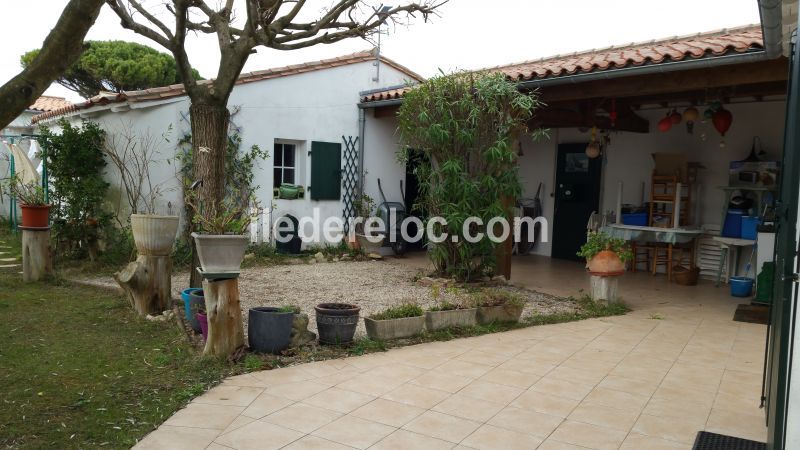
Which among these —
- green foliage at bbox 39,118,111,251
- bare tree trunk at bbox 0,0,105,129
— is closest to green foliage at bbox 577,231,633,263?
bare tree trunk at bbox 0,0,105,129

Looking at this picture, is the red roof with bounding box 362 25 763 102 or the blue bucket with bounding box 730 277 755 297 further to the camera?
the blue bucket with bounding box 730 277 755 297

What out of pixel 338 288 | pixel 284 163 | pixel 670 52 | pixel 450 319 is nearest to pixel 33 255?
pixel 338 288

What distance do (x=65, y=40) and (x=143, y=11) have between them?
3.80 m

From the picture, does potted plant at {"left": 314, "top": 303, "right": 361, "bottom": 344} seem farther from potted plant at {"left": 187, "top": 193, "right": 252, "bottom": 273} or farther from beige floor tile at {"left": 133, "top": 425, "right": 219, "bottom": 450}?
beige floor tile at {"left": 133, "top": 425, "right": 219, "bottom": 450}

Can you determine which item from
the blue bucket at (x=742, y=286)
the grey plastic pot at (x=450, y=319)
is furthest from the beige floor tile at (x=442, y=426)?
the blue bucket at (x=742, y=286)

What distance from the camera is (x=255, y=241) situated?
345 inches

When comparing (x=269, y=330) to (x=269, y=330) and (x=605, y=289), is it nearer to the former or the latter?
(x=269, y=330)

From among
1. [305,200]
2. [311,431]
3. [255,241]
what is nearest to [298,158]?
[305,200]

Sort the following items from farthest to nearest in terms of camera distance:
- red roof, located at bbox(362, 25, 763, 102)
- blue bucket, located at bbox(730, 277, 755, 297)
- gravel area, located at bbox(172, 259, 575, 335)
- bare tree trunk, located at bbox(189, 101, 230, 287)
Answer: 1. blue bucket, located at bbox(730, 277, 755, 297)
2. gravel area, located at bbox(172, 259, 575, 335)
3. bare tree trunk, located at bbox(189, 101, 230, 287)
4. red roof, located at bbox(362, 25, 763, 102)

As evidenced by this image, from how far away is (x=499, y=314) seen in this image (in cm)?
529

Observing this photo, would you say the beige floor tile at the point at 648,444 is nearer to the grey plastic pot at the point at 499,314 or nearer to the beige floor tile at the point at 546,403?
the beige floor tile at the point at 546,403

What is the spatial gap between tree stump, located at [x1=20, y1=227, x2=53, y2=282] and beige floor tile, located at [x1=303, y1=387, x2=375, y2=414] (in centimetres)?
483

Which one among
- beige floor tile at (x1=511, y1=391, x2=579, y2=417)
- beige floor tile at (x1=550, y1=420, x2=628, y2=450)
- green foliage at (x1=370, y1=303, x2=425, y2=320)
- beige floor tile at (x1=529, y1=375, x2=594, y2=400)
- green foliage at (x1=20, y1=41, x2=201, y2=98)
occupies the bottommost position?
beige floor tile at (x1=550, y1=420, x2=628, y2=450)

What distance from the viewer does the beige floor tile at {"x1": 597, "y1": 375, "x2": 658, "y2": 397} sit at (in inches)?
145
